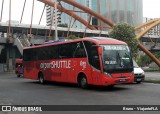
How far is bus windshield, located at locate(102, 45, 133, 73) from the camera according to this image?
52.6 ft

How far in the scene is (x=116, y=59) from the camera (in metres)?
16.3

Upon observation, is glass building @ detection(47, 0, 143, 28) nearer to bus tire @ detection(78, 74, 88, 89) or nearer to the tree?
the tree

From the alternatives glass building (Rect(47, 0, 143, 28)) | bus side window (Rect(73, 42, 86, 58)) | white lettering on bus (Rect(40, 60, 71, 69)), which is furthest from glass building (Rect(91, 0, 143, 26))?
bus side window (Rect(73, 42, 86, 58))

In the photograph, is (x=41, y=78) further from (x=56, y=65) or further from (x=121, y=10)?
(x=121, y=10)

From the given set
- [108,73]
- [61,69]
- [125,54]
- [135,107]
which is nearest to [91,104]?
[135,107]

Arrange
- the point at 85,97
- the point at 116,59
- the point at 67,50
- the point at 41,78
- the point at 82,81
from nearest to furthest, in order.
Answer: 1. the point at 85,97
2. the point at 116,59
3. the point at 82,81
4. the point at 67,50
5. the point at 41,78

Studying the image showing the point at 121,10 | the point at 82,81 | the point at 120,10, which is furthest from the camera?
the point at 121,10

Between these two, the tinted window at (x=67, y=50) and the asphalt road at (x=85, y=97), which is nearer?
the asphalt road at (x=85, y=97)

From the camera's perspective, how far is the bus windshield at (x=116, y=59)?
16.0 metres

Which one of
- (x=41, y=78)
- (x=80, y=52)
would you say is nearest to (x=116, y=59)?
Answer: (x=80, y=52)

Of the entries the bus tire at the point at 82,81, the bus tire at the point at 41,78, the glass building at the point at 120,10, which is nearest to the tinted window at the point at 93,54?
the bus tire at the point at 82,81

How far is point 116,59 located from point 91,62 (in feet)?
4.30

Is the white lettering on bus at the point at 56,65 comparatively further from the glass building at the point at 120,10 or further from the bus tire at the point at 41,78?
the glass building at the point at 120,10

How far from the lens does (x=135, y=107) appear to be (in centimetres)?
1029
